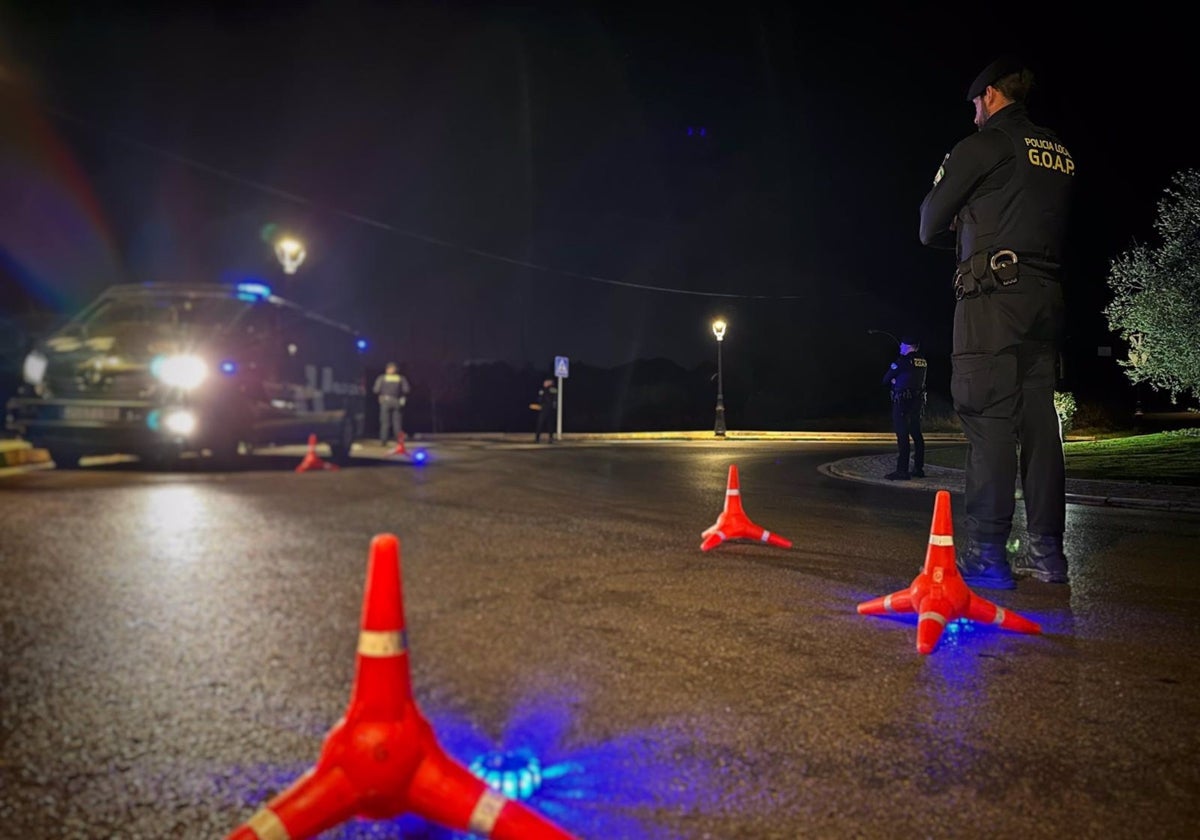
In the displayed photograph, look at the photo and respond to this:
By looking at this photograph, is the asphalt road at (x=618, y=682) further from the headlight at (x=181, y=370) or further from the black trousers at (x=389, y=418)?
the black trousers at (x=389, y=418)

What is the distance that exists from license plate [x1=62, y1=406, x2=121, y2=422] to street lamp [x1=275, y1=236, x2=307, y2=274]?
29.5 ft

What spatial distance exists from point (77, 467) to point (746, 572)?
9.92 meters

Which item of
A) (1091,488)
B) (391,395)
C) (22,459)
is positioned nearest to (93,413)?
(22,459)

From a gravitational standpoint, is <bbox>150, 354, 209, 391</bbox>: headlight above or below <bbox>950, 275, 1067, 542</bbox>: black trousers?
above

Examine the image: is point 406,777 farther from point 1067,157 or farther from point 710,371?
point 710,371

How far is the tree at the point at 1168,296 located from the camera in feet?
70.6

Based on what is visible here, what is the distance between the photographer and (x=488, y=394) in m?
58.1

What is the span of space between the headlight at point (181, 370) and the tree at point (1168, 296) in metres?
22.8

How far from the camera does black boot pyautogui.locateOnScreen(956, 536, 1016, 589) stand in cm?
484

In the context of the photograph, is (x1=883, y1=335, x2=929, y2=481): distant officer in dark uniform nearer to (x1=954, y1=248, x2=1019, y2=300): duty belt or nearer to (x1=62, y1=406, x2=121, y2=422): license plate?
(x1=954, y1=248, x2=1019, y2=300): duty belt

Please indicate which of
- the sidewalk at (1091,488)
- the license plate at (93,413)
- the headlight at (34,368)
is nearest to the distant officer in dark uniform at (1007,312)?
the sidewalk at (1091,488)

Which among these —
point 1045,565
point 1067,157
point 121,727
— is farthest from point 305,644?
point 1067,157

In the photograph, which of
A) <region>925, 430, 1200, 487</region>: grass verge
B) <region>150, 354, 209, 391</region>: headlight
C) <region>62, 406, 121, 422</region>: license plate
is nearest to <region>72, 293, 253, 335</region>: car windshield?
<region>150, 354, 209, 391</region>: headlight

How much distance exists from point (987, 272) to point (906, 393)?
8.43 metres
